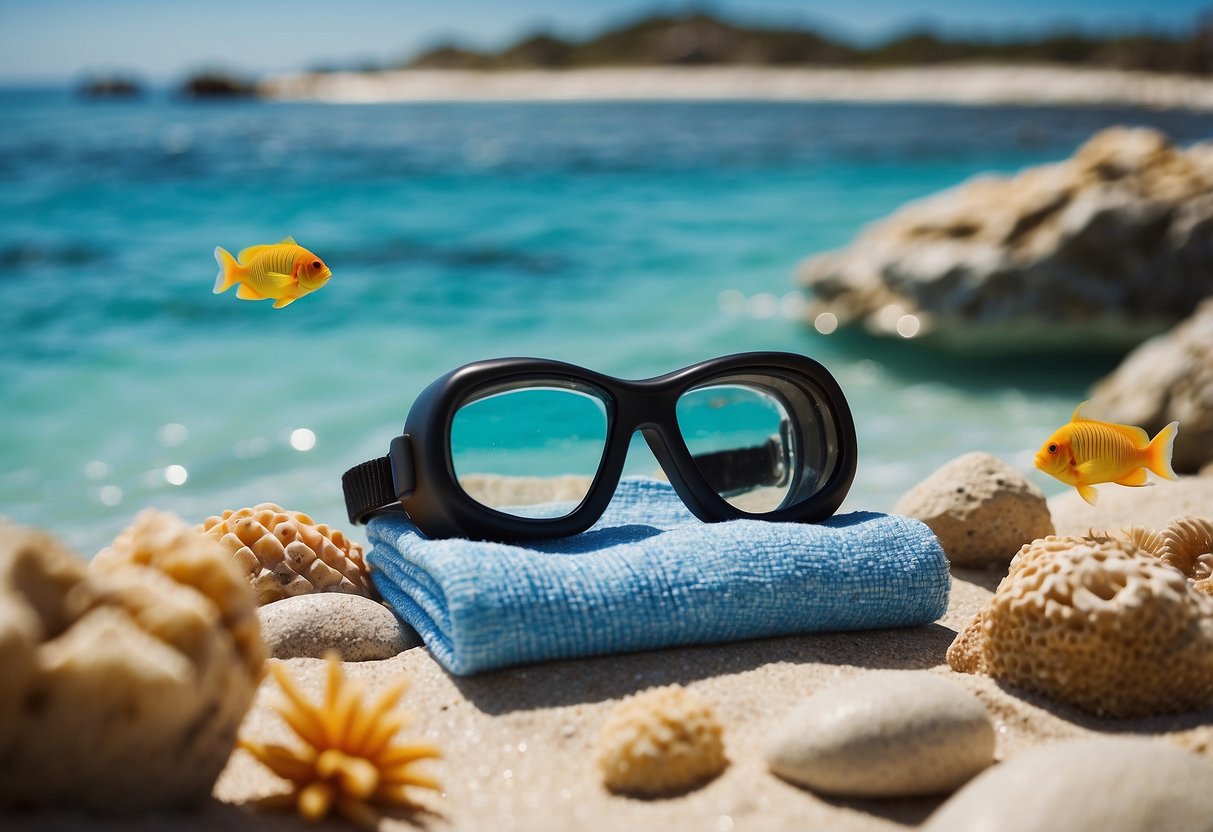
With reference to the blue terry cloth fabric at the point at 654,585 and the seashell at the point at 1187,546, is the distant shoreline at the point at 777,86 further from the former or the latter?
the blue terry cloth fabric at the point at 654,585

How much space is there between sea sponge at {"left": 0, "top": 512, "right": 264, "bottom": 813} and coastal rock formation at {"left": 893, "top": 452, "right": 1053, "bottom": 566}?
2.38 metres

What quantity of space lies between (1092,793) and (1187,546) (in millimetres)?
1460

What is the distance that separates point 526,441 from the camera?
9.01 ft

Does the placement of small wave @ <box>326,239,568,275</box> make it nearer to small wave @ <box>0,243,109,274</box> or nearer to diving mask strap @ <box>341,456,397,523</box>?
small wave @ <box>0,243,109,274</box>

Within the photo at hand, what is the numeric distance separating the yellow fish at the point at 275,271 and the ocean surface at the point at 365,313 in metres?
1.28

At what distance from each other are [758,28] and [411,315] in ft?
365

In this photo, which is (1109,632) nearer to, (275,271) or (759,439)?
(759,439)

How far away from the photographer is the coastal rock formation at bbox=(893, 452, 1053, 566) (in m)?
3.30

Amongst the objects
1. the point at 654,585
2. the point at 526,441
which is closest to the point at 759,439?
the point at 526,441

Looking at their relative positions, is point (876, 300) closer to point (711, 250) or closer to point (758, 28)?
point (711, 250)

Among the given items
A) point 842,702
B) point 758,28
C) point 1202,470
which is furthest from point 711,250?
point 758,28

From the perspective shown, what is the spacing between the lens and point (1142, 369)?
567 centimetres

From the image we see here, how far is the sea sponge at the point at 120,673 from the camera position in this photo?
134 centimetres

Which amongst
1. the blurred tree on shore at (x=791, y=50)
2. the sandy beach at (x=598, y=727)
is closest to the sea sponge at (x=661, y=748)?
the sandy beach at (x=598, y=727)
